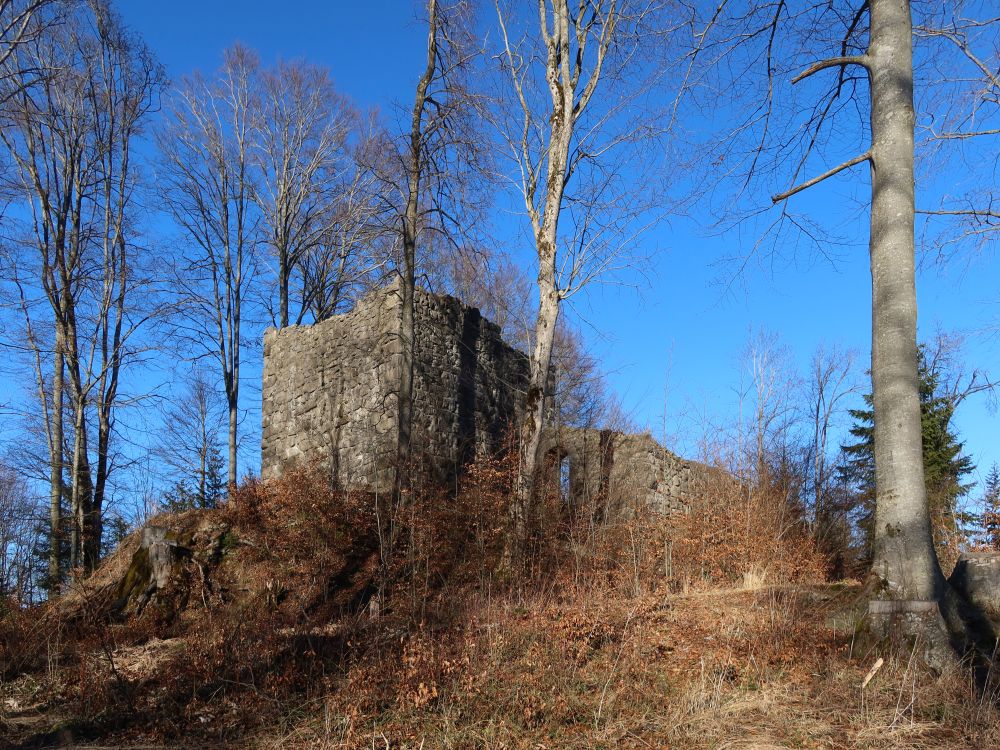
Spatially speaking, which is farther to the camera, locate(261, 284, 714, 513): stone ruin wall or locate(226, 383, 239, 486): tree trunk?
locate(226, 383, 239, 486): tree trunk

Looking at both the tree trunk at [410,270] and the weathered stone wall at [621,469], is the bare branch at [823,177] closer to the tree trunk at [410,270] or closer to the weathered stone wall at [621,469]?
the tree trunk at [410,270]

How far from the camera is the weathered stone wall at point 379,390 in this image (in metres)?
12.0

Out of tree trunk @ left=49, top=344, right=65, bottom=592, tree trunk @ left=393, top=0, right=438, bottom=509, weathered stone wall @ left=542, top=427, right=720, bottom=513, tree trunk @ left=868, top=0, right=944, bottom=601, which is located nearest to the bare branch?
tree trunk @ left=868, top=0, right=944, bottom=601

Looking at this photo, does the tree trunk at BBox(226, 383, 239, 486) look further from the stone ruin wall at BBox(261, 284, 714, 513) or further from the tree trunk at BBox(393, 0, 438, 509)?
the tree trunk at BBox(393, 0, 438, 509)

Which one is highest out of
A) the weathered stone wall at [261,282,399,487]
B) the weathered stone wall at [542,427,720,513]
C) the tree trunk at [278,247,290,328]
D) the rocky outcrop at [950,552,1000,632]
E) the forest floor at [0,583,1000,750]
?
the tree trunk at [278,247,290,328]

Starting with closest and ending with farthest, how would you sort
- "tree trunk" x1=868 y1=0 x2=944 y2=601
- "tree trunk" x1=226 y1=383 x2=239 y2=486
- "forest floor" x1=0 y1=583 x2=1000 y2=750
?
"forest floor" x1=0 y1=583 x2=1000 y2=750 → "tree trunk" x1=868 y1=0 x2=944 y2=601 → "tree trunk" x1=226 y1=383 x2=239 y2=486

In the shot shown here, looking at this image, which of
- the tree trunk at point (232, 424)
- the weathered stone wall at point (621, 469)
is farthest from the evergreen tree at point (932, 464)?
the tree trunk at point (232, 424)

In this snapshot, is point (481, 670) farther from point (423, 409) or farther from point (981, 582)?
point (423, 409)

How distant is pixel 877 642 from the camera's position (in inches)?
205

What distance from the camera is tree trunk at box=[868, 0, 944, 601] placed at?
211 inches

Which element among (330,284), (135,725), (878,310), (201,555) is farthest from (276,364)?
(878,310)

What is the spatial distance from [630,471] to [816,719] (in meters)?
10.1

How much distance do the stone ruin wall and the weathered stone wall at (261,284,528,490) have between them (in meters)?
0.02

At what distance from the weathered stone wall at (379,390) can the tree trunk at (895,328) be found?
753 centimetres
